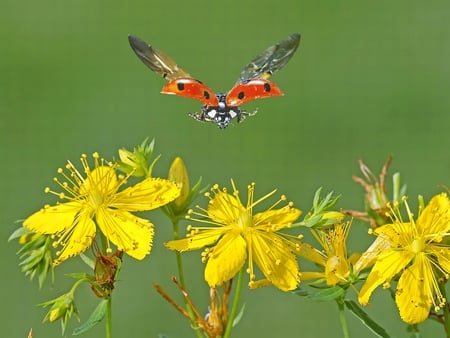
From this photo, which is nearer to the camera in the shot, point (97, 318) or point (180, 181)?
point (97, 318)

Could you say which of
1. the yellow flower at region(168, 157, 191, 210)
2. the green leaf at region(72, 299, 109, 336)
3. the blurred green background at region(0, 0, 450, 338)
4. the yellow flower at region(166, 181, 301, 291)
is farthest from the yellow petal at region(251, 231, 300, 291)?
the blurred green background at region(0, 0, 450, 338)

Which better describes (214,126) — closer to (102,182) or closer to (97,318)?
(102,182)

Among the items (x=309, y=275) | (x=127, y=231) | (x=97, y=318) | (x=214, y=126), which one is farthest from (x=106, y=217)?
(x=214, y=126)

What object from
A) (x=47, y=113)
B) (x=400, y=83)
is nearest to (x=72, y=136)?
(x=47, y=113)

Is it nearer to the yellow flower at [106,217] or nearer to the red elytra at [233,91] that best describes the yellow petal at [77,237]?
the yellow flower at [106,217]

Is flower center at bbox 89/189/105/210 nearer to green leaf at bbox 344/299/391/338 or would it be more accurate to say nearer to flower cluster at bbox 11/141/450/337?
flower cluster at bbox 11/141/450/337

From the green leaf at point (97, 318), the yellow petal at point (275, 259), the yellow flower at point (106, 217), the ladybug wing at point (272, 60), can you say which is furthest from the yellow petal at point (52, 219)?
the ladybug wing at point (272, 60)
